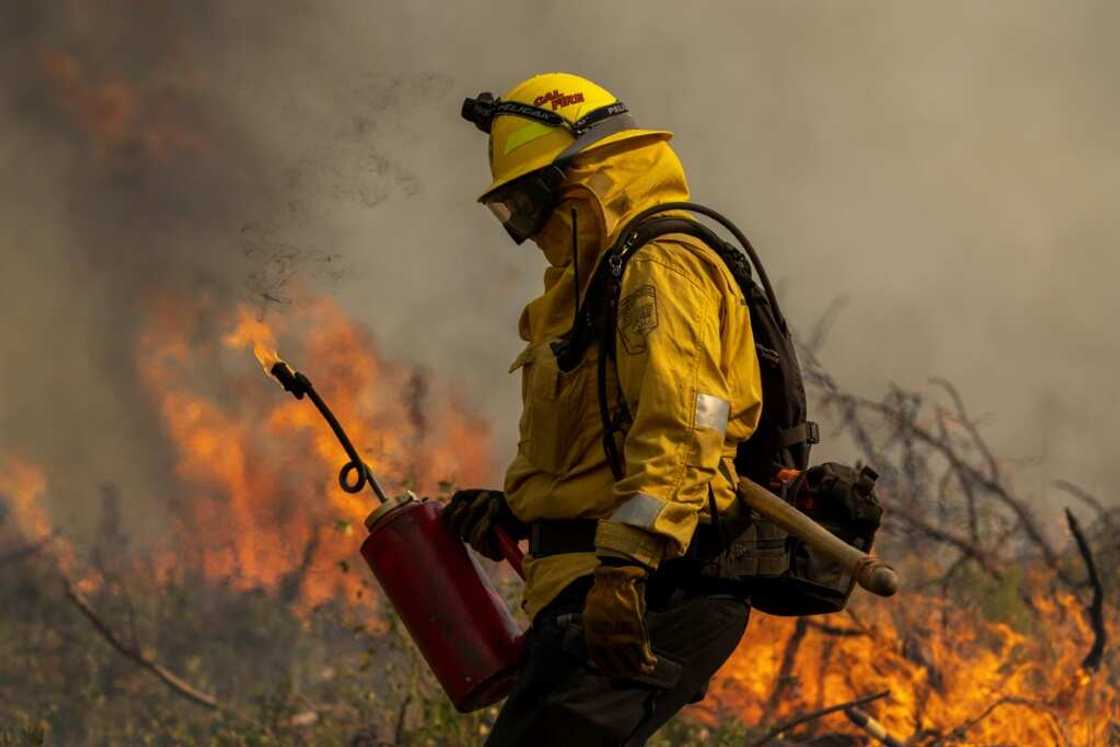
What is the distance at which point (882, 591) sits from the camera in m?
3.11

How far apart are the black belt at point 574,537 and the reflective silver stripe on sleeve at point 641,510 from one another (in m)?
0.23

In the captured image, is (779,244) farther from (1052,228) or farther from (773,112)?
(1052,228)

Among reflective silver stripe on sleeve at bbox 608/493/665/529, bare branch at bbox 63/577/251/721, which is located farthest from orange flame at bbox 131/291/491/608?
reflective silver stripe on sleeve at bbox 608/493/665/529

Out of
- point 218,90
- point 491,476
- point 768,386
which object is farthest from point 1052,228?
point 768,386

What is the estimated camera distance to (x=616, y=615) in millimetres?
3031

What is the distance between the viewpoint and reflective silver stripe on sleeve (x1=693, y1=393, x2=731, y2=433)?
3.12 m

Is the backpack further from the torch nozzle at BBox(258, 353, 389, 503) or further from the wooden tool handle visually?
the torch nozzle at BBox(258, 353, 389, 503)

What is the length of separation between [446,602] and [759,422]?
790 mm

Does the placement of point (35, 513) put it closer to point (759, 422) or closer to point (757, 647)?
point (757, 647)

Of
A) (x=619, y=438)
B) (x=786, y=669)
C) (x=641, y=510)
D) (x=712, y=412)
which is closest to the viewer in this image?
(x=641, y=510)

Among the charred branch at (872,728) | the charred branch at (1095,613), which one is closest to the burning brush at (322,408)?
the charred branch at (872,728)

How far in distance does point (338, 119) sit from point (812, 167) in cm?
265

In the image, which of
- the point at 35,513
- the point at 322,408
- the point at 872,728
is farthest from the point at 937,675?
the point at 35,513

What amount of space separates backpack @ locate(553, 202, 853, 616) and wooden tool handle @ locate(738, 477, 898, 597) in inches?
1.9
